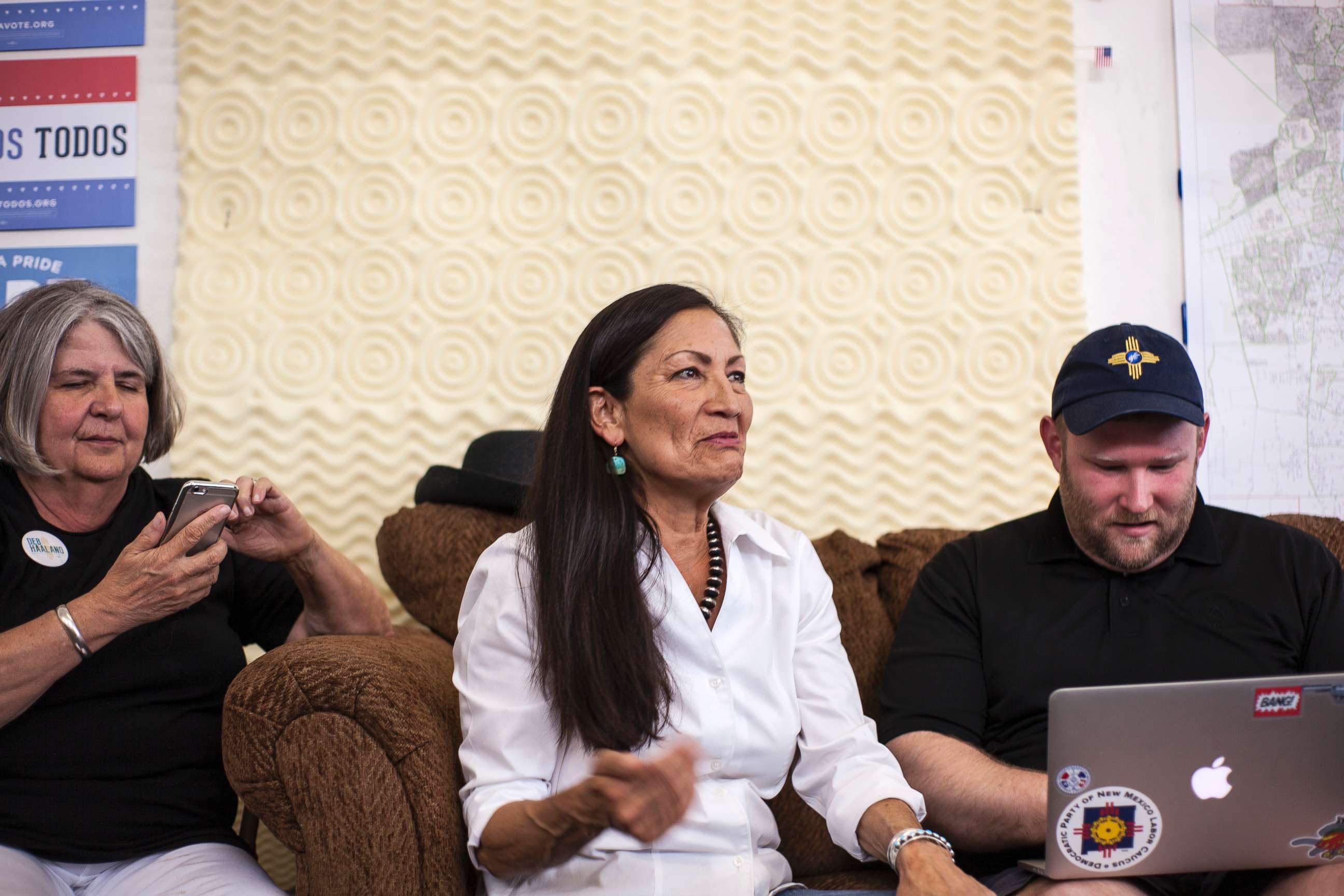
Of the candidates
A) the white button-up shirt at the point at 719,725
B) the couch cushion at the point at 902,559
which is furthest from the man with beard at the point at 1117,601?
the couch cushion at the point at 902,559

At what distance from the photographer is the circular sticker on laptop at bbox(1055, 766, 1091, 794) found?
1298 mm

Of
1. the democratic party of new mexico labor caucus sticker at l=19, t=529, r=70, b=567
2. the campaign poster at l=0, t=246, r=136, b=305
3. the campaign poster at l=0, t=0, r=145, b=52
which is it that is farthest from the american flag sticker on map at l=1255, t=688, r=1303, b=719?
the campaign poster at l=0, t=0, r=145, b=52

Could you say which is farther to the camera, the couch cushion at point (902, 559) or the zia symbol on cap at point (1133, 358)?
the couch cushion at point (902, 559)

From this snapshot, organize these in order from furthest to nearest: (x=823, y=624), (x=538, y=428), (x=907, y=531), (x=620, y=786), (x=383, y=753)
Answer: (x=538, y=428) < (x=907, y=531) < (x=823, y=624) < (x=383, y=753) < (x=620, y=786)

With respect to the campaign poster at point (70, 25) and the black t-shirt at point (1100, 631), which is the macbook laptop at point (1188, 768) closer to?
the black t-shirt at point (1100, 631)

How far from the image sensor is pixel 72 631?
1.61 meters

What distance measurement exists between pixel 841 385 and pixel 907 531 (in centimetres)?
50

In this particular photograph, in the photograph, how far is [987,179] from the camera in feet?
9.18

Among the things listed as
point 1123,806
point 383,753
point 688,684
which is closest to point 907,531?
point 688,684

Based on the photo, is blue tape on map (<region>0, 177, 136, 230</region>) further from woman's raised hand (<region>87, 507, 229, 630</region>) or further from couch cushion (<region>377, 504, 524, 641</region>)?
woman's raised hand (<region>87, 507, 229, 630</region>)

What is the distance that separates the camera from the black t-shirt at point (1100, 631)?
5.90 feet

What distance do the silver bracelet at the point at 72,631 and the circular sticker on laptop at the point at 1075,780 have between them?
141 centimetres

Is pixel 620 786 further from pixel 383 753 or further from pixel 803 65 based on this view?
pixel 803 65

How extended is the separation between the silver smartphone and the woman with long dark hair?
0.42 m
